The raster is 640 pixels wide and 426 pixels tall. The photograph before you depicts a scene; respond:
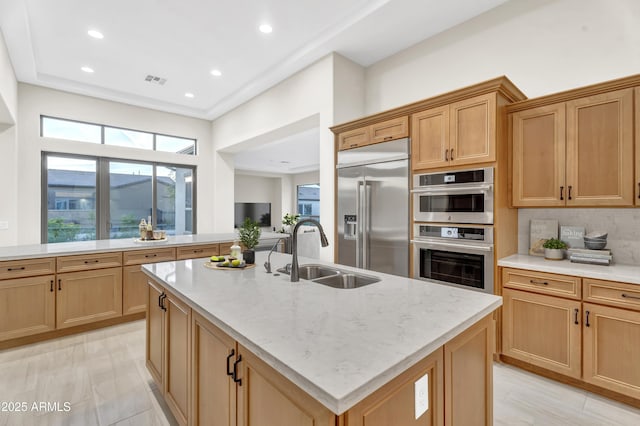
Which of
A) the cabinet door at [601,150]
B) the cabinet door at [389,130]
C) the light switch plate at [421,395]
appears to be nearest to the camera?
the light switch plate at [421,395]

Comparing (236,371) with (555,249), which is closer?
(236,371)

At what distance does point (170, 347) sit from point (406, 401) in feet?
4.74

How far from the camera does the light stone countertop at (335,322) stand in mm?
814

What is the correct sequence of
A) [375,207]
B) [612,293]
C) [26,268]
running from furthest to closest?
[375,207]
[26,268]
[612,293]

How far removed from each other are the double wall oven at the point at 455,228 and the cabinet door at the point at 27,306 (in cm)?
363

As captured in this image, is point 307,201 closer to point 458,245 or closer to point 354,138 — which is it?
point 354,138

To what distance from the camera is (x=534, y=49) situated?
2.67 metres

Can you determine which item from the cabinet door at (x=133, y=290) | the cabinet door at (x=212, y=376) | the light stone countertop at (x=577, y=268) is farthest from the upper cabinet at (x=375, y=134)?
the cabinet door at (x=133, y=290)

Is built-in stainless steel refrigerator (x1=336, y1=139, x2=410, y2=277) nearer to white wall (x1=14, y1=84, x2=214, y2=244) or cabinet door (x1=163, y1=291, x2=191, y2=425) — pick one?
cabinet door (x1=163, y1=291, x2=191, y2=425)

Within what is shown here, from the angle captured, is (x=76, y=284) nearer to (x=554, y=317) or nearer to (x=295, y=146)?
(x=554, y=317)

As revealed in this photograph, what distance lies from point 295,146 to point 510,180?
5.27 meters

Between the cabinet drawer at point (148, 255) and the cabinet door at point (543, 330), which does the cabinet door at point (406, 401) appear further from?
the cabinet drawer at point (148, 255)

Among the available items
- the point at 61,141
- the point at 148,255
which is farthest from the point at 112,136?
the point at 148,255

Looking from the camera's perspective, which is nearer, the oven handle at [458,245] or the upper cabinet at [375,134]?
the oven handle at [458,245]
